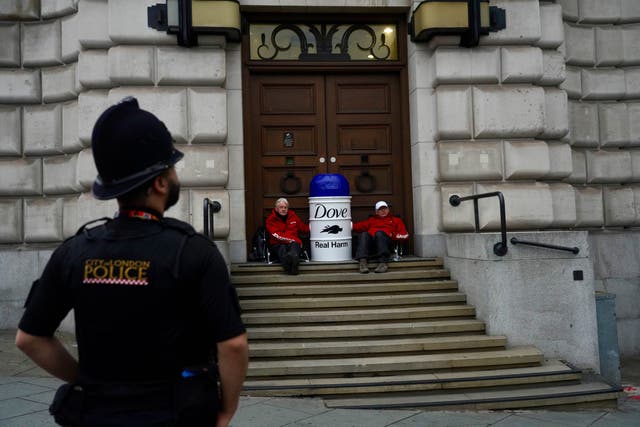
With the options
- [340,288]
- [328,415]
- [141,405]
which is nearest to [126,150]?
[141,405]

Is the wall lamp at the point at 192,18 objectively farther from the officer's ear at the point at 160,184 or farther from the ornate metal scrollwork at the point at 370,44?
the officer's ear at the point at 160,184

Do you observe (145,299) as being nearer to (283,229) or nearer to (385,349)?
(385,349)

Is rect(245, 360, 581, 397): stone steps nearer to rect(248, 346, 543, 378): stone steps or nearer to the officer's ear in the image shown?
rect(248, 346, 543, 378): stone steps

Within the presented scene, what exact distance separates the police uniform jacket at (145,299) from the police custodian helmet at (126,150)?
0.46 feet

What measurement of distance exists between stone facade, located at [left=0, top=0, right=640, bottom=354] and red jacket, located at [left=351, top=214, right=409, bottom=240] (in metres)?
0.38

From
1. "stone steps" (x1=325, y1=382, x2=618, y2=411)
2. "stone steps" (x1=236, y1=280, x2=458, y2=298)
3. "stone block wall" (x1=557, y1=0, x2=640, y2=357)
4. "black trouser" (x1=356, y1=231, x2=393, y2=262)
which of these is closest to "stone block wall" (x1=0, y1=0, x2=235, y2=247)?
"stone steps" (x1=236, y1=280, x2=458, y2=298)

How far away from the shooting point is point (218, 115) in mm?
9609

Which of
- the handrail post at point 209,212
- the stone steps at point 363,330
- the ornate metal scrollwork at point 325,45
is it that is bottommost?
the stone steps at point 363,330

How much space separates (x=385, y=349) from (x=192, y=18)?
17.8ft

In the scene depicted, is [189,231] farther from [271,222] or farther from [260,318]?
[271,222]

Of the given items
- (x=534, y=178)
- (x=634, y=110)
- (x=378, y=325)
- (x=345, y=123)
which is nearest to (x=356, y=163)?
(x=345, y=123)

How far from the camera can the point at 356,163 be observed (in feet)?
35.7

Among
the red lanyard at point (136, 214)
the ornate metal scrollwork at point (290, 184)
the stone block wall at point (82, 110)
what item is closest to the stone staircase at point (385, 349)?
the stone block wall at point (82, 110)

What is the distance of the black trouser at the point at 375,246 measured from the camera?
9.20 meters
